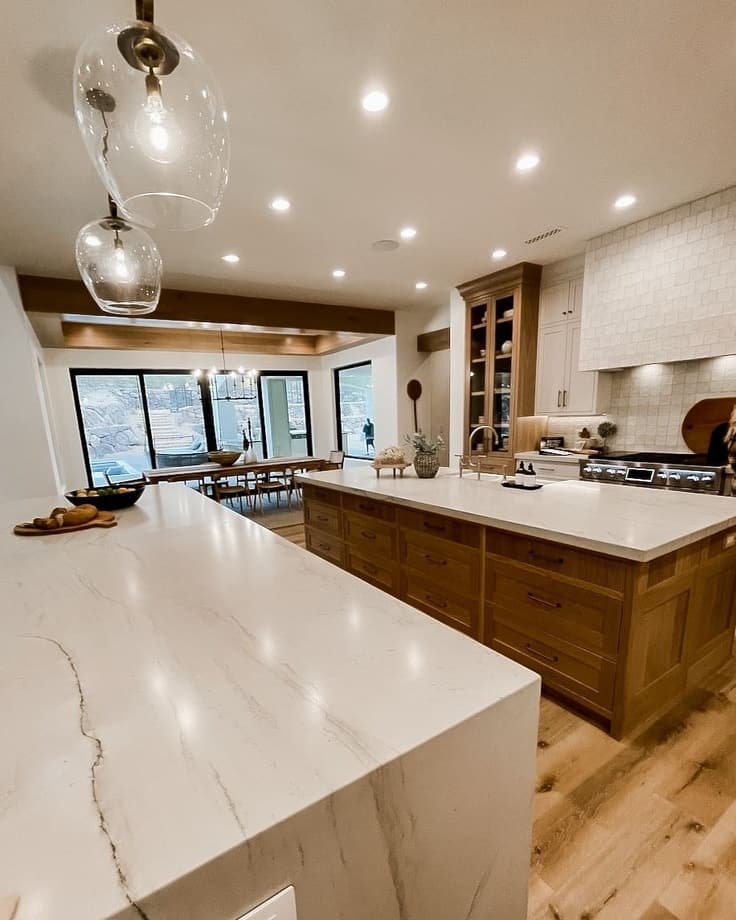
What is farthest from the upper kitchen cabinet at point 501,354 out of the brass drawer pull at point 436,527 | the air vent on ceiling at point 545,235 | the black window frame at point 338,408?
the black window frame at point 338,408

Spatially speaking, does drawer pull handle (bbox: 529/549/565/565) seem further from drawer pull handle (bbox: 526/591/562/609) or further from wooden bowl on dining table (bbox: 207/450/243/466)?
wooden bowl on dining table (bbox: 207/450/243/466)

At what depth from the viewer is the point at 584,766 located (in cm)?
152

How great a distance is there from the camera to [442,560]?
2.12 metres

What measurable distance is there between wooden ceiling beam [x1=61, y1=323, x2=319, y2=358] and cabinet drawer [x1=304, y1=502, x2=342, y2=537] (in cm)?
450

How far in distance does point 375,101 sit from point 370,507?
81.3 inches

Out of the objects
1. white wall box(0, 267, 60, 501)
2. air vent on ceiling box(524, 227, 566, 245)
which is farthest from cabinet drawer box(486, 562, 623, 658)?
white wall box(0, 267, 60, 501)

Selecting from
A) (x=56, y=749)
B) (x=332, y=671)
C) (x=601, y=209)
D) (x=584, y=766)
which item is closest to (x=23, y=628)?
(x=56, y=749)

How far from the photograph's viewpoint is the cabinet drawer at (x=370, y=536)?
245 cm

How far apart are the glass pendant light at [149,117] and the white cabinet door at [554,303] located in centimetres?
375

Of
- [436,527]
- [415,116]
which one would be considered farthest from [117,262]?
[436,527]

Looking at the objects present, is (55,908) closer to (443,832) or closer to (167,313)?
(443,832)

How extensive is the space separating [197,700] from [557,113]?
2700 mm

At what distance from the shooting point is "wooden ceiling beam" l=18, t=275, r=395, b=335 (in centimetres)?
380

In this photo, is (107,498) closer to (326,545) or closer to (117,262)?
(117,262)
